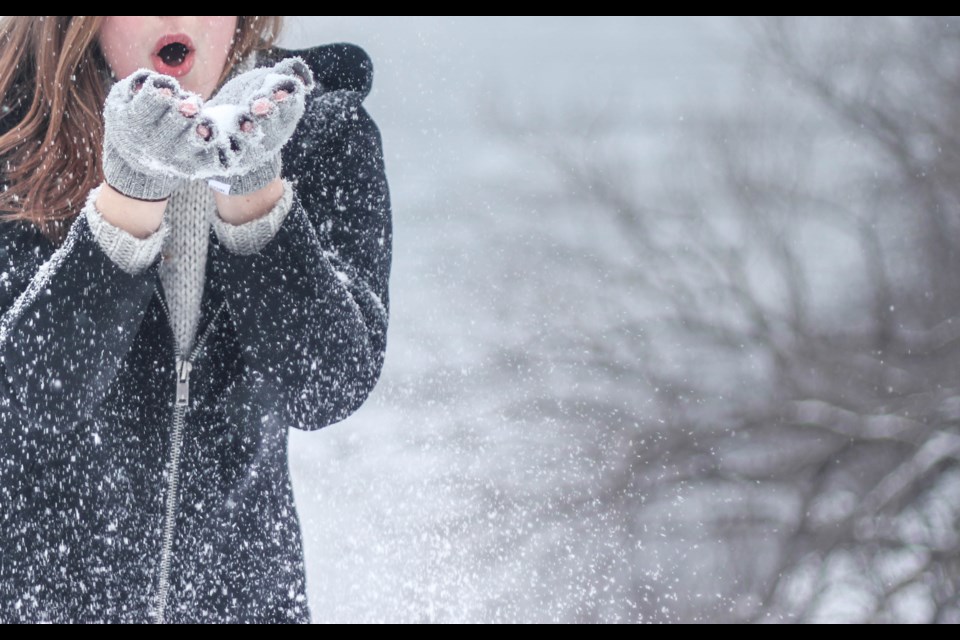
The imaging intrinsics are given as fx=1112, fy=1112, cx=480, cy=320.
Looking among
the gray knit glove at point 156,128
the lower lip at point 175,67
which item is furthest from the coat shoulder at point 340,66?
the gray knit glove at point 156,128

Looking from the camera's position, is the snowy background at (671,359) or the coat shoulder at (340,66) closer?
the coat shoulder at (340,66)

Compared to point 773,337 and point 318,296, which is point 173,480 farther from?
point 773,337

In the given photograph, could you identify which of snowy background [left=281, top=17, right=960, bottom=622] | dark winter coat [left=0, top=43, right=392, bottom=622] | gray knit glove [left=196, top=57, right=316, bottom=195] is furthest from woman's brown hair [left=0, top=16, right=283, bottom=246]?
snowy background [left=281, top=17, right=960, bottom=622]

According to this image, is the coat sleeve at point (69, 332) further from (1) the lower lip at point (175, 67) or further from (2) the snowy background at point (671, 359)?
(2) the snowy background at point (671, 359)

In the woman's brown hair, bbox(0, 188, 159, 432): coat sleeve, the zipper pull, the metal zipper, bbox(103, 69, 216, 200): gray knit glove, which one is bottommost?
the metal zipper

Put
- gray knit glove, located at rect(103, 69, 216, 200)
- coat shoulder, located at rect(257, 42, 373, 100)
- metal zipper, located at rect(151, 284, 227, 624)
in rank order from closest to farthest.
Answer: gray knit glove, located at rect(103, 69, 216, 200)
metal zipper, located at rect(151, 284, 227, 624)
coat shoulder, located at rect(257, 42, 373, 100)

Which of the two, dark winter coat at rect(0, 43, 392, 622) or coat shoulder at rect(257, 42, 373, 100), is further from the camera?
coat shoulder at rect(257, 42, 373, 100)

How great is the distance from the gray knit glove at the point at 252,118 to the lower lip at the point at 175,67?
116 mm

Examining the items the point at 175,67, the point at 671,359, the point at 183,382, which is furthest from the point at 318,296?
the point at 671,359

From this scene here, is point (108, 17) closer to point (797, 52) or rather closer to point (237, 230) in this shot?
point (237, 230)

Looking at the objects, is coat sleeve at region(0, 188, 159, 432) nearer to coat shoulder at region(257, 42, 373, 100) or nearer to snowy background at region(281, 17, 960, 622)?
coat shoulder at region(257, 42, 373, 100)

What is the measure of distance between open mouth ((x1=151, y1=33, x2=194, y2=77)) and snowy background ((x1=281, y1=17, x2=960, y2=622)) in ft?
14.8

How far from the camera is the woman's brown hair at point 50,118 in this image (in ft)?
2.54

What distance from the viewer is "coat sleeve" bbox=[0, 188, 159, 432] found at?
712 mm
